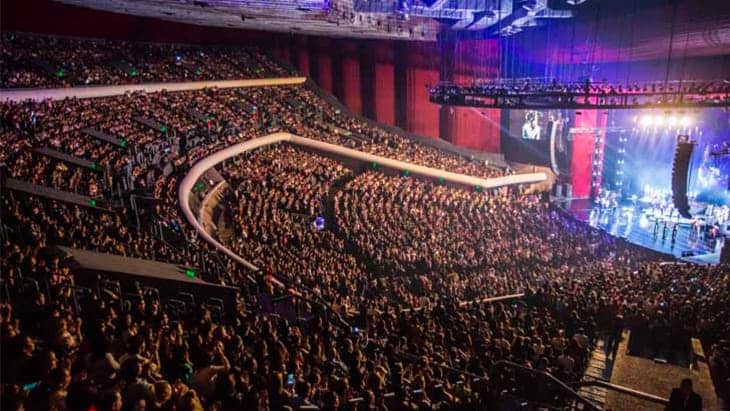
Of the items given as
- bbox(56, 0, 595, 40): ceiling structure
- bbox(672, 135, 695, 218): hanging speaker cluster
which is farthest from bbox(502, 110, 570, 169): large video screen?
bbox(672, 135, 695, 218): hanging speaker cluster

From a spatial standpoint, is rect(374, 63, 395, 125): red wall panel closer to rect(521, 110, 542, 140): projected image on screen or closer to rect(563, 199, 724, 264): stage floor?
rect(521, 110, 542, 140): projected image on screen

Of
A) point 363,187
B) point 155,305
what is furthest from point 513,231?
point 155,305

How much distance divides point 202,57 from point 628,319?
25.8 metres

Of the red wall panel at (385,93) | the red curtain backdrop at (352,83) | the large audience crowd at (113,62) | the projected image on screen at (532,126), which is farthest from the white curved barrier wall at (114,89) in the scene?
the projected image on screen at (532,126)

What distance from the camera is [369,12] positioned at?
76.6ft

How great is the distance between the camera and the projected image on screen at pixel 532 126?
31.5 m

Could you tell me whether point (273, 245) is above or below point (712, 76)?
below

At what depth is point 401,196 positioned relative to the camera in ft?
73.1

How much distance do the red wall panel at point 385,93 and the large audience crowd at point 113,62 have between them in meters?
5.78

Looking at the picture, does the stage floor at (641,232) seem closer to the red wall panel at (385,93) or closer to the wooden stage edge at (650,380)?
the red wall panel at (385,93)

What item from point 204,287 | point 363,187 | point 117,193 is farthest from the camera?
A: point 363,187

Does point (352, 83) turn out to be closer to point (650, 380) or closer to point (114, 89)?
point (114, 89)

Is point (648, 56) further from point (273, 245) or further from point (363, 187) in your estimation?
point (273, 245)

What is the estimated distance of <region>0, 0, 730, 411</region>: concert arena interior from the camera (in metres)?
6.32
